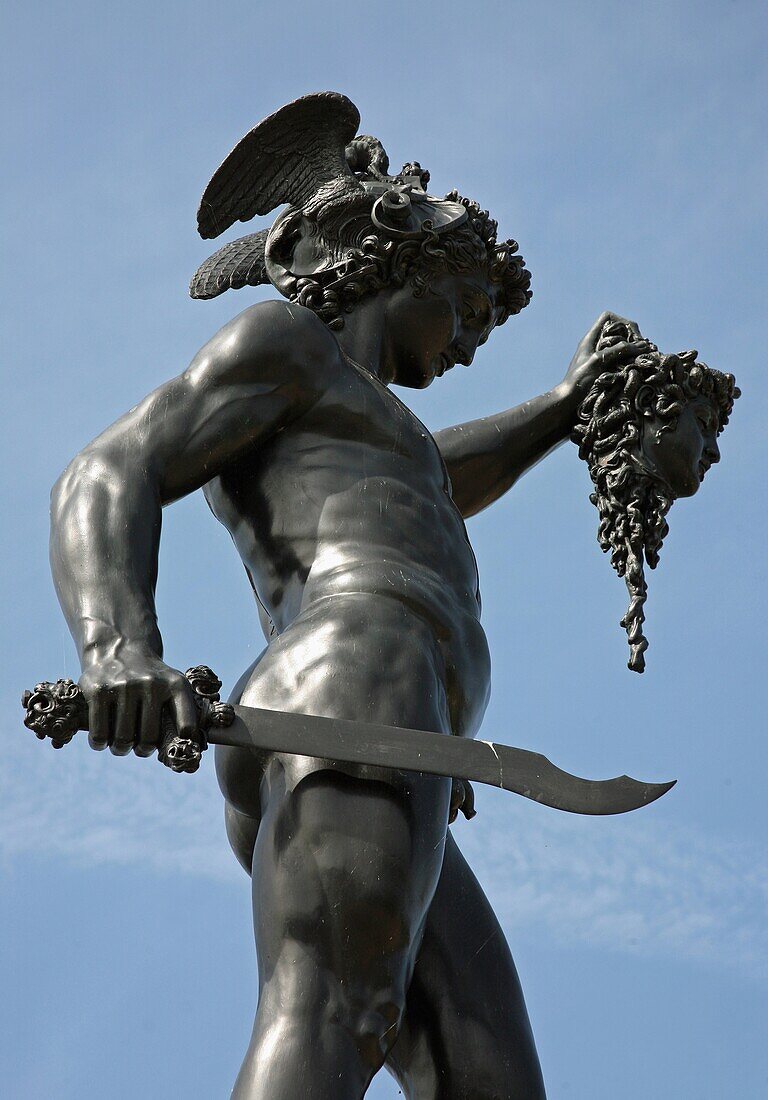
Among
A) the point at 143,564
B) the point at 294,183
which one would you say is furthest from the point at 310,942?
the point at 294,183

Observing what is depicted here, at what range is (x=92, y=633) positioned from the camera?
6.64 meters

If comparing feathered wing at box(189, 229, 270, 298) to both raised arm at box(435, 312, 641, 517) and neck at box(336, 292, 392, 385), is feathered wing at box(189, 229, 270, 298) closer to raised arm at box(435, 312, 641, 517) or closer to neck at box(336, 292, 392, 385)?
neck at box(336, 292, 392, 385)

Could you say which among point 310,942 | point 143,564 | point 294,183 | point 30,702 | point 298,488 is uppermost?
point 294,183

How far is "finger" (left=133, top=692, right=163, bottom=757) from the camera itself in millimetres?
6320

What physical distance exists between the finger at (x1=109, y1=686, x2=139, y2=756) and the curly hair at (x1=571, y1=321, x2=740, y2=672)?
2.65 meters

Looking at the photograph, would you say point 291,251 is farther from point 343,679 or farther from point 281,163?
point 343,679

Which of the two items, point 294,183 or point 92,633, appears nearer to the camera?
point 92,633

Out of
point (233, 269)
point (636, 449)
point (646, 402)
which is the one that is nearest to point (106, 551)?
point (233, 269)

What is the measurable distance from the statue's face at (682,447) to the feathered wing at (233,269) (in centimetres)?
170

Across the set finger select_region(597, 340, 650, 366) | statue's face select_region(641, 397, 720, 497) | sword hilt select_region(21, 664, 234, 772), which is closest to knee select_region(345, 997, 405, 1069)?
sword hilt select_region(21, 664, 234, 772)

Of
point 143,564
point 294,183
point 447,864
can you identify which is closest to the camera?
point 143,564

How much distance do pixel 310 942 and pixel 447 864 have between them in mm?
1117

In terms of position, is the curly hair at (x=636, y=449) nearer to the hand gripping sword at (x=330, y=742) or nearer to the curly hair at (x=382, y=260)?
the curly hair at (x=382, y=260)

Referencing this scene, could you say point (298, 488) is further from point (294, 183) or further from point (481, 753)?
point (294, 183)
